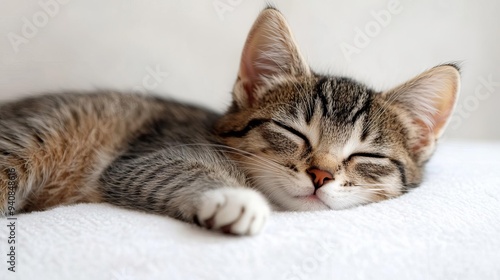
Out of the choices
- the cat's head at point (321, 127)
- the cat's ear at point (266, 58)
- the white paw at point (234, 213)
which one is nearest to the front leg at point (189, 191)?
the white paw at point (234, 213)

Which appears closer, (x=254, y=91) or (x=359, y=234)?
(x=359, y=234)

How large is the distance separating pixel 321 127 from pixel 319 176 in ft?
0.48

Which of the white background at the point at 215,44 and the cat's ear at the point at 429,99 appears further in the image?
the white background at the point at 215,44

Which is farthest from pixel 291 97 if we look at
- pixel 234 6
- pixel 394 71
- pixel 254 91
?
pixel 394 71

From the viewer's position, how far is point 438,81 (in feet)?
4.03

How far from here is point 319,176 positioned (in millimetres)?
1032

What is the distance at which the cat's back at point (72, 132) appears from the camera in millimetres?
1246

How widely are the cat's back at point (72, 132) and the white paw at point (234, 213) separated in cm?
47

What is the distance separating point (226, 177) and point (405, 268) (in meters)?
0.43

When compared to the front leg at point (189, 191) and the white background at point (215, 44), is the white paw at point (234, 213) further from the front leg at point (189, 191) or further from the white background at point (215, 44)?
the white background at point (215, 44)

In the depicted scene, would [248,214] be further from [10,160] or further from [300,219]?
[10,160]

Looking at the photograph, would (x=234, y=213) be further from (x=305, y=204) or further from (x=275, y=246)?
(x=305, y=204)

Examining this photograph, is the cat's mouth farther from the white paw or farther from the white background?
the white background

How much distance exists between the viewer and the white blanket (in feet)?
2.46
